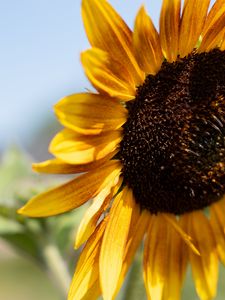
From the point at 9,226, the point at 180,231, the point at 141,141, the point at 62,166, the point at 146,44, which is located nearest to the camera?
the point at 62,166

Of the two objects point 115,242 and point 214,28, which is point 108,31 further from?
point 115,242

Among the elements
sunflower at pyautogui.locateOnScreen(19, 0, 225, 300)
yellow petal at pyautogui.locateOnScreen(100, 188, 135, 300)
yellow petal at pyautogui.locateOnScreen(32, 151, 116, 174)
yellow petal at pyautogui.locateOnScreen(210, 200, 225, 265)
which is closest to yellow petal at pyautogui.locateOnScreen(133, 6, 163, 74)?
sunflower at pyautogui.locateOnScreen(19, 0, 225, 300)

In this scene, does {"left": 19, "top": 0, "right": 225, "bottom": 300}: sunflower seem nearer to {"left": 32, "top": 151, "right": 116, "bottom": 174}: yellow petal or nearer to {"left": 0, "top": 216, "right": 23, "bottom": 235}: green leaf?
{"left": 32, "top": 151, "right": 116, "bottom": 174}: yellow petal

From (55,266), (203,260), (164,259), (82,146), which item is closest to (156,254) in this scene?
(164,259)

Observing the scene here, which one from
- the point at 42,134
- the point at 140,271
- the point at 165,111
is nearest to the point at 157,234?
the point at 140,271

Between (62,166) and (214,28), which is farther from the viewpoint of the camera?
(214,28)

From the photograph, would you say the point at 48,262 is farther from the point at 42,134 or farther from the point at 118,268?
the point at 42,134
